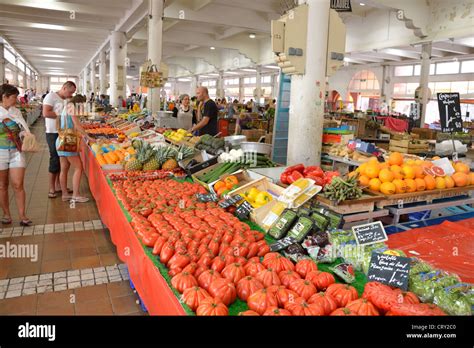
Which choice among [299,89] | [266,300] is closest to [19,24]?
[299,89]

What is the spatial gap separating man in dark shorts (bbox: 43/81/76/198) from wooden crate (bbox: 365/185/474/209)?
4.68 meters

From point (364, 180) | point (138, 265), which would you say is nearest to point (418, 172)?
point (364, 180)

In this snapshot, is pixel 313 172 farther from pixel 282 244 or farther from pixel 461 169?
pixel 461 169

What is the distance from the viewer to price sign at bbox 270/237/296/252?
8.72 feet

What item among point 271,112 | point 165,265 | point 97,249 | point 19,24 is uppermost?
point 19,24

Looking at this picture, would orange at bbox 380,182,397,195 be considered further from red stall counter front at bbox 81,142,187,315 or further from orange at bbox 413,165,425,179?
red stall counter front at bbox 81,142,187,315

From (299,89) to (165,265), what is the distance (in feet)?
12.7

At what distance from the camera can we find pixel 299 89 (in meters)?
5.69

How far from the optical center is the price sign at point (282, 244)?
8.72 ft

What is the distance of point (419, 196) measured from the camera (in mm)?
4027

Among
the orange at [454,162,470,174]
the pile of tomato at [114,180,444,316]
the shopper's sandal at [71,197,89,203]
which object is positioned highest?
the orange at [454,162,470,174]

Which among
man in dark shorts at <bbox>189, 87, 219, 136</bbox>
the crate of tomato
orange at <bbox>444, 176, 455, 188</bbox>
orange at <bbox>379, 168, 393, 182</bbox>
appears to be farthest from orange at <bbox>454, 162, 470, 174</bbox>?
man in dark shorts at <bbox>189, 87, 219, 136</bbox>

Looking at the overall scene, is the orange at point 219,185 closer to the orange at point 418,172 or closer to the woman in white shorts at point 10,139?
the orange at point 418,172
